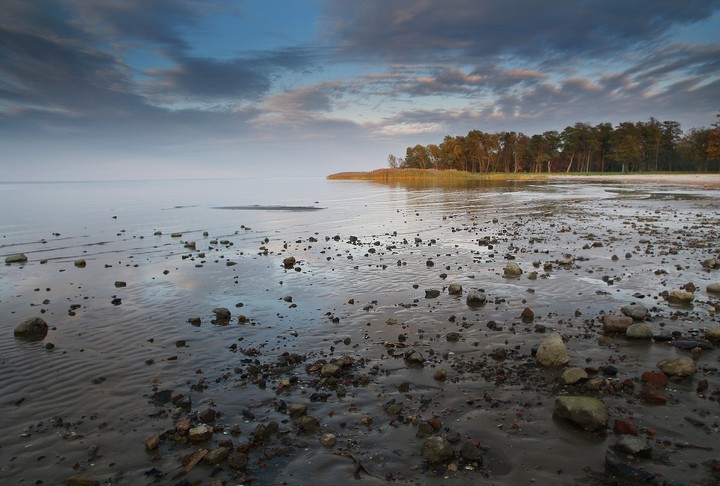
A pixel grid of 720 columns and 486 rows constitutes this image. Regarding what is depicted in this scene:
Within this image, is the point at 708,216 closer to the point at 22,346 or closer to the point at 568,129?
the point at 22,346

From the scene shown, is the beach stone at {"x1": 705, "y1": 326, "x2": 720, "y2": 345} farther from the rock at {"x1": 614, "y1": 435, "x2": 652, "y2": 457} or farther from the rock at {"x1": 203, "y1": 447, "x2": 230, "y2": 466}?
the rock at {"x1": 203, "y1": 447, "x2": 230, "y2": 466}

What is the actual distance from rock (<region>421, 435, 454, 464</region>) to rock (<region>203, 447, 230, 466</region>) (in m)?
3.66

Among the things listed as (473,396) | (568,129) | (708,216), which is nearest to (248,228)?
(473,396)

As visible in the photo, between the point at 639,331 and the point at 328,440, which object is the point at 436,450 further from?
the point at 639,331

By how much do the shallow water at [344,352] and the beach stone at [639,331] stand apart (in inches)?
22.9

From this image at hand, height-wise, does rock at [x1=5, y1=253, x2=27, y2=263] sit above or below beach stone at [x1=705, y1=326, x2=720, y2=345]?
above

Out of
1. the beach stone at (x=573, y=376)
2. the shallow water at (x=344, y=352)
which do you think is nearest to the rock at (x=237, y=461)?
the shallow water at (x=344, y=352)

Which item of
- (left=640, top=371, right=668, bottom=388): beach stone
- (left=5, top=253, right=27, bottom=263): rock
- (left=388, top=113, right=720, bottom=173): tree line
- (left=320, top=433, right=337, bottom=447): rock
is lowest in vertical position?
(left=320, top=433, right=337, bottom=447): rock

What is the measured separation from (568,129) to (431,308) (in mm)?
195817

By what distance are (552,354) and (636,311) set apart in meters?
5.00

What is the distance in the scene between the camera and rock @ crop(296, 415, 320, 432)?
A: 8.35m

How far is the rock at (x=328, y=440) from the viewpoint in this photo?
7832 mm

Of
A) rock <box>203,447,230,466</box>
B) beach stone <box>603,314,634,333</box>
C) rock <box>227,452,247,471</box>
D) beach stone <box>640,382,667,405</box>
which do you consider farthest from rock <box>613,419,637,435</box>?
rock <box>203,447,230,466</box>

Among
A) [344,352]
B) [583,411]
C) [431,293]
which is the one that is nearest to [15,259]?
[344,352]
